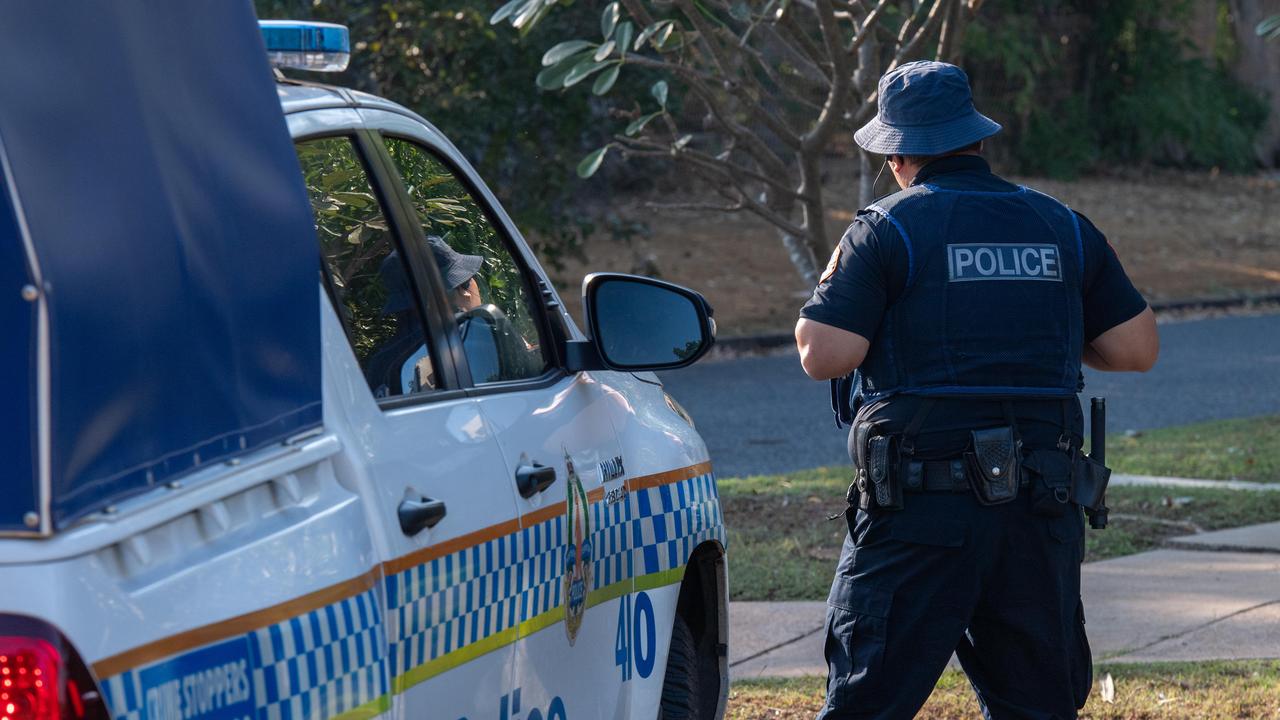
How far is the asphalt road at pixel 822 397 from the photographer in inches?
427

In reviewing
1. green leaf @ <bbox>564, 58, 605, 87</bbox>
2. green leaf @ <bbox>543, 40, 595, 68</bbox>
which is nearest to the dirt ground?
green leaf @ <bbox>543, 40, 595, 68</bbox>

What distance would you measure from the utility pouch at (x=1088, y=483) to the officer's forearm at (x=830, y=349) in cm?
54

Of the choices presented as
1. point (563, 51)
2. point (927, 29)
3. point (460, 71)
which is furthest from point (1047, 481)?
point (460, 71)

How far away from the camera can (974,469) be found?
136 inches

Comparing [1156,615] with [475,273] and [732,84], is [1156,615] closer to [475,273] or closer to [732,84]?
[732,84]

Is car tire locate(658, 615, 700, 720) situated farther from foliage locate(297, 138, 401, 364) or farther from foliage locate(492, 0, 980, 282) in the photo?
foliage locate(492, 0, 980, 282)

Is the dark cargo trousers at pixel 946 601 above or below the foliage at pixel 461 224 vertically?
below

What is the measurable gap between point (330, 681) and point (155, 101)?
0.76m

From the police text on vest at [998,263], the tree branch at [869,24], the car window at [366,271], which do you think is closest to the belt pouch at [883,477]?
the police text on vest at [998,263]

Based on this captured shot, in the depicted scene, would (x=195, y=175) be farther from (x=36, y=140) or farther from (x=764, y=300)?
(x=764, y=300)

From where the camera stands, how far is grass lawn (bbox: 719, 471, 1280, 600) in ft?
21.9

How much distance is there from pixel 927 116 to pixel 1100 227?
2208 centimetres

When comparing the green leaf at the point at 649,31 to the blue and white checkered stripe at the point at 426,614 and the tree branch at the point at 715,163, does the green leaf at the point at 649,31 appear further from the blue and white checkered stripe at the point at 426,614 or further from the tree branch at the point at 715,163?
the blue and white checkered stripe at the point at 426,614

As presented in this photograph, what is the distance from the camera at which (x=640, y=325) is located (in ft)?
10.7
